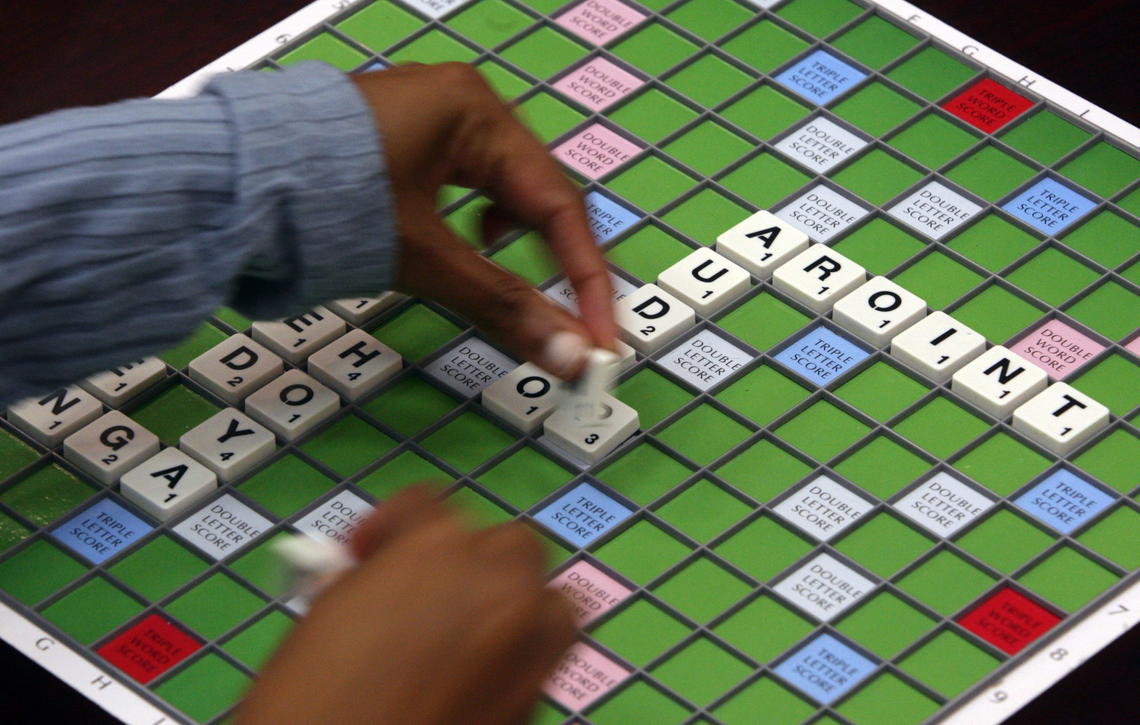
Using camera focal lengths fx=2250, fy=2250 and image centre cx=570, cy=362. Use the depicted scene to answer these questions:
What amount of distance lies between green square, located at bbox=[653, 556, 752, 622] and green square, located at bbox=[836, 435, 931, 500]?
0.10 m

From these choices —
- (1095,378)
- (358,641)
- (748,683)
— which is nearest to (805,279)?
(1095,378)

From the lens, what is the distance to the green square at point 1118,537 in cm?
125

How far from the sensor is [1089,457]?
1.31 meters

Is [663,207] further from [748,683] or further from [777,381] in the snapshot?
[748,683]

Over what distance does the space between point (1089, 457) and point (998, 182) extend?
0.78 ft

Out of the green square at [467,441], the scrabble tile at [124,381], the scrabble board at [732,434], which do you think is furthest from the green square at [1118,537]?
the scrabble tile at [124,381]

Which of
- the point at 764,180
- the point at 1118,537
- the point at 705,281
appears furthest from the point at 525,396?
the point at 1118,537

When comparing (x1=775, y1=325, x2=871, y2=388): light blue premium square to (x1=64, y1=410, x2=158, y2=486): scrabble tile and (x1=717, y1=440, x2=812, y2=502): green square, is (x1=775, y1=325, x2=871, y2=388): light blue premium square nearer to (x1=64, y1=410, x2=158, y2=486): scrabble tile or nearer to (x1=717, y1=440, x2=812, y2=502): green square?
(x1=717, y1=440, x2=812, y2=502): green square

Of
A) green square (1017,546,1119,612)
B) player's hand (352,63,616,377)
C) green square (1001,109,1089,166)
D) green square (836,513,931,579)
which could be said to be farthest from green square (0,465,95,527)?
green square (1001,109,1089,166)

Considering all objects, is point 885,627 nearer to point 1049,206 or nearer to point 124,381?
point 1049,206

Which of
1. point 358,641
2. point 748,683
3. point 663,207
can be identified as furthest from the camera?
point 663,207

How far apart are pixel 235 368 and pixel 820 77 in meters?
0.46

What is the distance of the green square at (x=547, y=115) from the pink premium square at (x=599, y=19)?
7 centimetres

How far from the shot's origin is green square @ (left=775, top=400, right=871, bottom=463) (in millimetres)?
1306
